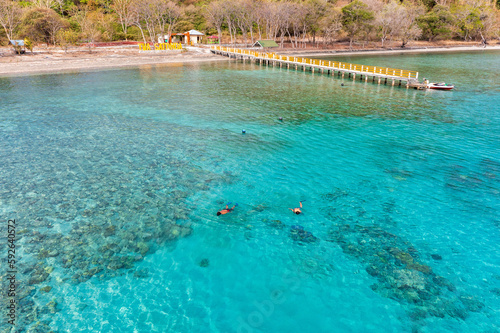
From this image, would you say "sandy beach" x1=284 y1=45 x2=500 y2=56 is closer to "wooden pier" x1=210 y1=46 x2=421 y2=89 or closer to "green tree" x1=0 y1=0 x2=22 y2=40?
"wooden pier" x1=210 y1=46 x2=421 y2=89

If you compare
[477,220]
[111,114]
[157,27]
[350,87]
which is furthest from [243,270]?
[157,27]

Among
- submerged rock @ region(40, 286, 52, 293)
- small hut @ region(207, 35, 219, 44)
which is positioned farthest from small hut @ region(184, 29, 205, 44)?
submerged rock @ region(40, 286, 52, 293)

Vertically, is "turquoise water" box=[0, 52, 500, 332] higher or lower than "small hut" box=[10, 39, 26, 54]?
lower

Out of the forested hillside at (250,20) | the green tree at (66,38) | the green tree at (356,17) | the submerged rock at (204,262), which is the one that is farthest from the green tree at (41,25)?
the submerged rock at (204,262)

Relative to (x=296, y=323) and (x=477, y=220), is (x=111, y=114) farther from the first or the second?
(x=477, y=220)

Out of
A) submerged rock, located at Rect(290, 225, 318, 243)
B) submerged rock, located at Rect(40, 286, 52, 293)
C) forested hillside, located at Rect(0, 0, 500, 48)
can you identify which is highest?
forested hillside, located at Rect(0, 0, 500, 48)

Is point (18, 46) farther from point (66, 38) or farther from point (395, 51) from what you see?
point (395, 51)

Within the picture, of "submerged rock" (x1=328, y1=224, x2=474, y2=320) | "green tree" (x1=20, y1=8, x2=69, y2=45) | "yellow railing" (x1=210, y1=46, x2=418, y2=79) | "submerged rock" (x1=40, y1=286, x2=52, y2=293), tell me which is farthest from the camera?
"green tree" (x1=20, y1=8, x2=69, y2=45)
